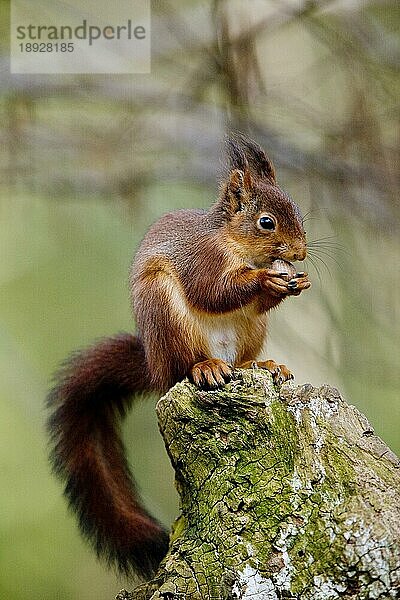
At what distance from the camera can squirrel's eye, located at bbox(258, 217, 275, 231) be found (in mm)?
1309

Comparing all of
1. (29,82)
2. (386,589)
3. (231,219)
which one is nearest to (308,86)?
(29,82)

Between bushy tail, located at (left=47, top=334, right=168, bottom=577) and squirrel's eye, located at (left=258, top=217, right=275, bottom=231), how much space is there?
0.37 m

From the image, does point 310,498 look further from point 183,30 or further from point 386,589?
point 183,30

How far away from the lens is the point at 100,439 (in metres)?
1.57

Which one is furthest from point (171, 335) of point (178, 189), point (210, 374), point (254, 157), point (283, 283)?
point (178, 189)

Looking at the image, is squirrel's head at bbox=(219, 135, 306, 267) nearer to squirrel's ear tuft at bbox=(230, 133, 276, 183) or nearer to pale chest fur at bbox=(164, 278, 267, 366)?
squirrel's ear tuft at bbox=(230, 133, 276, 183)

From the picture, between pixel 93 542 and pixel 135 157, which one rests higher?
pixel 135 157

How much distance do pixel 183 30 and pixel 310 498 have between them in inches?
51.1

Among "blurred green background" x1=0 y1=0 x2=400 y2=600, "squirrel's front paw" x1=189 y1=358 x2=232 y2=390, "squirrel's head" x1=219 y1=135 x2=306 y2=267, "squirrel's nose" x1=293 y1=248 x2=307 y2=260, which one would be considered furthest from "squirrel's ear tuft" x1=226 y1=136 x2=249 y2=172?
"blurred green background" x1=0 y1=0 x2=400 y2=600

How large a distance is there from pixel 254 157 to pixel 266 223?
13 centimetres

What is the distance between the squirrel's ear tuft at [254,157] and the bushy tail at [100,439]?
1.32 ft

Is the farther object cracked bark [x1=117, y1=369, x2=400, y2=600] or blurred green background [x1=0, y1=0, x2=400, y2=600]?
blurred green background [x1=0, y1=0, x2=400, y2=600]

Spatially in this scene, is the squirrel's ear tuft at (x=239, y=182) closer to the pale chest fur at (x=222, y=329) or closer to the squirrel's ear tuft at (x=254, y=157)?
the squirrel's ear tuft at (x=254, y=157)

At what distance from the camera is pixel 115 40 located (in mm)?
1870
